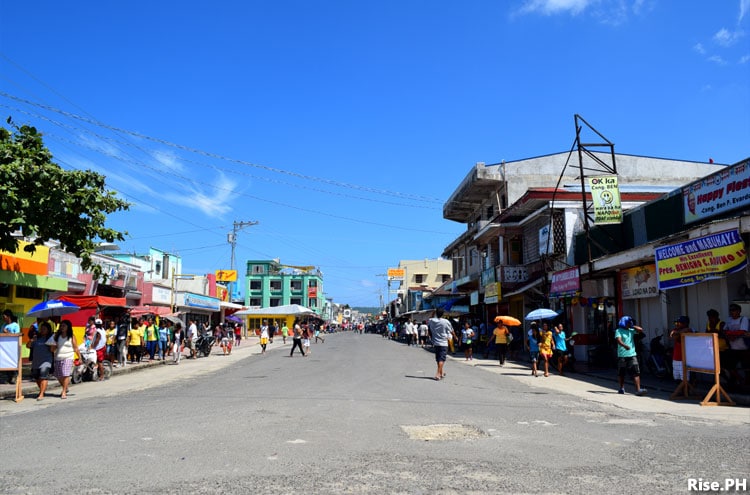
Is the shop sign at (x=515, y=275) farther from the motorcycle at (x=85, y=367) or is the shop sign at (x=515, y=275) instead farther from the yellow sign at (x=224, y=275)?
the yellow sign at (x=224, y=275)

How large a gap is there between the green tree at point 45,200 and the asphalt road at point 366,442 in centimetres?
409

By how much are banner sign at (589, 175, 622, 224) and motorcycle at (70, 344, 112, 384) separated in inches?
612

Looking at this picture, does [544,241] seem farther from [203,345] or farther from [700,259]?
[203,345]

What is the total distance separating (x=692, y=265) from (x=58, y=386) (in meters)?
15.6

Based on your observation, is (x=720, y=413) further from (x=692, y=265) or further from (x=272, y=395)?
(x=272, y=395)

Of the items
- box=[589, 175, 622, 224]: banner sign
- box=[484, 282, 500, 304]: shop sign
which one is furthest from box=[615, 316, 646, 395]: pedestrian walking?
box=[484, 282, 500, 304]: shop sign

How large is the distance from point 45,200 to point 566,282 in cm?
1653

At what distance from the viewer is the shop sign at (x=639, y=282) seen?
1856cm

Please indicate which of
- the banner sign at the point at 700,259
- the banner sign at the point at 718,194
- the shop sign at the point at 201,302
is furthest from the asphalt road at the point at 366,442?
the shop sign at the point at 201,302

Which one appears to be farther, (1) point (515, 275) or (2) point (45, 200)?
(1) point (515, 275)

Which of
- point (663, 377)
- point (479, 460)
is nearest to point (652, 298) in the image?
point (663, 377)

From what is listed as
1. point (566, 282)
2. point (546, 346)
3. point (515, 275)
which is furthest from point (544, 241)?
point (546, 346)

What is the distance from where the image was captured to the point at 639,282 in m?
19.6

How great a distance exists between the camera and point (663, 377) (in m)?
16.2
